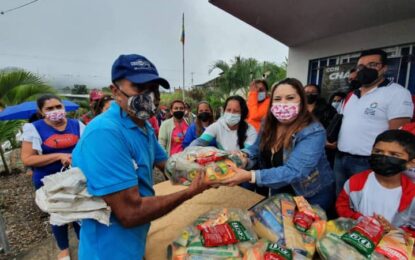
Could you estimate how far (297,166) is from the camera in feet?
4.74

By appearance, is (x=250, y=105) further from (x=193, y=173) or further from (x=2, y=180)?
(x=2, y=180)

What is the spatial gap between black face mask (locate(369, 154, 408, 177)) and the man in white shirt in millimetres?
996

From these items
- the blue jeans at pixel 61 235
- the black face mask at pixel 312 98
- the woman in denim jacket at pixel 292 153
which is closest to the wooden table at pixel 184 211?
the woman in denim jacket at pixel 292 153

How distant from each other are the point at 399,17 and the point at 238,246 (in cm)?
454

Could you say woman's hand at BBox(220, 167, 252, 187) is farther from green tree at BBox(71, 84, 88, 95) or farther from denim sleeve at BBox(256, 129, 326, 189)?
green tree at BBox(71, 84, 88, 95)

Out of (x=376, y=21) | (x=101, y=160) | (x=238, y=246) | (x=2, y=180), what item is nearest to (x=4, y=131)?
(x=2, y=180)

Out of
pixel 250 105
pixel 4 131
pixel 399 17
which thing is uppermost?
pixel 399 17

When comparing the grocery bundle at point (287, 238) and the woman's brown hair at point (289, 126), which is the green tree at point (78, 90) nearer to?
the woman's brown hair at point (289, 126)

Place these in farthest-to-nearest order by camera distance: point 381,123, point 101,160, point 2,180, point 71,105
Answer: point 2,180 < point 71,105 < point 381,123 < point 101,160

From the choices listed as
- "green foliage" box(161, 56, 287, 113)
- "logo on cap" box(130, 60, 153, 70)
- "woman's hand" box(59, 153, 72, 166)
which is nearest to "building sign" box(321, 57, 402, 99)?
"logo on cap" box(130, 60, 153, 70)

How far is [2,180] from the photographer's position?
565 cm

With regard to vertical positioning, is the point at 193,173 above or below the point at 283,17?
below

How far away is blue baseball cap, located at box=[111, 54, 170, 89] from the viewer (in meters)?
1.10

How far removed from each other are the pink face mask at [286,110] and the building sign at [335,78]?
398 cm
